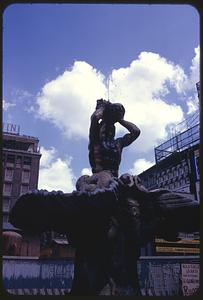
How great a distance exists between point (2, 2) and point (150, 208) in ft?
9.84

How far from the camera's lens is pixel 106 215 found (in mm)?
4457

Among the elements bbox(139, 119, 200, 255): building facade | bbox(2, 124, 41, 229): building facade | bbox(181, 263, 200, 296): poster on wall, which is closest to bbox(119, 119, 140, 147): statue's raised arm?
bbox(181, 263, 200, 296): poster on wall

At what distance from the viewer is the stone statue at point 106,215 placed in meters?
4.20

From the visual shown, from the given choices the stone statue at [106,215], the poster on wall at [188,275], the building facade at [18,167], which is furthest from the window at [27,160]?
the stone statue at [106,215]

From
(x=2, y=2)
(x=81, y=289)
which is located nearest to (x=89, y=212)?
(x=81, y=289)

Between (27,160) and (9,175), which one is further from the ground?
(27,160)

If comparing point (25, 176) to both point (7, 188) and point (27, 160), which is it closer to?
point (27, 160)

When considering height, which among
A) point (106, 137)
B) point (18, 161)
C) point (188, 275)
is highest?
point (18, 161)

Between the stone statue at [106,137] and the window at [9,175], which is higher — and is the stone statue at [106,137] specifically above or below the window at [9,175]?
below

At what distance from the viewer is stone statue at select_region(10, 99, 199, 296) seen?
420 centimetres

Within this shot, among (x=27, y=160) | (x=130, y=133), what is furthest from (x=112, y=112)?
(x=27, y=160)

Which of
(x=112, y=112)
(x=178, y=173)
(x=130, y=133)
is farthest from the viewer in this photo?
(x=178, y=173)

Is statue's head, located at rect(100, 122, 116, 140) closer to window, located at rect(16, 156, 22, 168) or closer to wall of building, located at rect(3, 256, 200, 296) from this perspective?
wall of building, located at rect(3, 256, 200, 296)

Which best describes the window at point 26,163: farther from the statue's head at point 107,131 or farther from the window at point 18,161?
the statue's head at point 107,131
